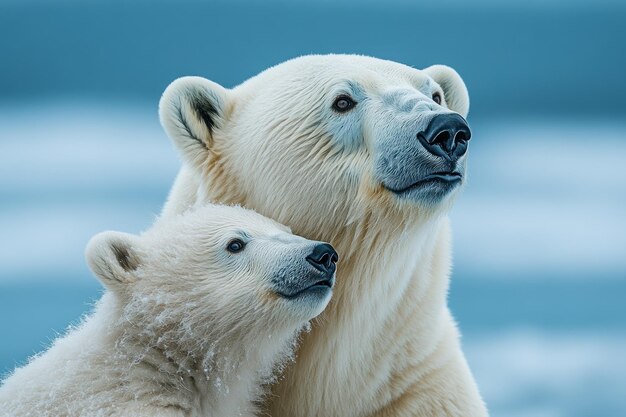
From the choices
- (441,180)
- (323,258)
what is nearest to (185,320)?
(323,258)

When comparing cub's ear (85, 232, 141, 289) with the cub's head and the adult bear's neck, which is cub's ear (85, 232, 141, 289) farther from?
the adult bear's neck

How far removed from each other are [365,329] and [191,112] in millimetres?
969

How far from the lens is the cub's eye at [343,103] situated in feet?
13.4

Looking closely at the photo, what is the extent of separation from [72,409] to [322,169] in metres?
1.10

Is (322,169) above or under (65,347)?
above

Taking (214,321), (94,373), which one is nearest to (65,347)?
(94,373)

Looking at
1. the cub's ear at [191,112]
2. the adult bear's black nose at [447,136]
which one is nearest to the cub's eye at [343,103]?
the adult bear's black nose at [447,136]

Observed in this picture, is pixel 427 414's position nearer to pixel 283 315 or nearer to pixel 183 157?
pixel 283 315

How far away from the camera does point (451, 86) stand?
4.68 metres

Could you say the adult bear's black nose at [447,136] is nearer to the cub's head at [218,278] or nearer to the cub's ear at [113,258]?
the cub's head at [218,278]

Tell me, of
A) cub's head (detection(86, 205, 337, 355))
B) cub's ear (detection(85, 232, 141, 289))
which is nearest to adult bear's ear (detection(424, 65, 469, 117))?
cub's head (detection(86, 205, 337, 355))

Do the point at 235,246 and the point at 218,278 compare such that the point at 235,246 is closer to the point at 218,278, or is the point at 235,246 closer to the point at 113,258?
the point at 218,278

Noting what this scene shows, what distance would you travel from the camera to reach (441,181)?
3.85m

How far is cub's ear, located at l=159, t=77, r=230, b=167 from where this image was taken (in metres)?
4.33
